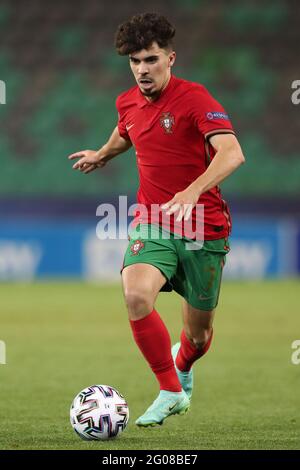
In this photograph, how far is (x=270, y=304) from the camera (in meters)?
12.5

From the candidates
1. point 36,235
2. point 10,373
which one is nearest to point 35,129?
point 36,235

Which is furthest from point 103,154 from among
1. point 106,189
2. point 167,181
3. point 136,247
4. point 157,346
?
point 106,189

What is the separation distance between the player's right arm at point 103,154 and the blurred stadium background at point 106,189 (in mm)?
1738

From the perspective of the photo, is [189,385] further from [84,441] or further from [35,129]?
[35,129]

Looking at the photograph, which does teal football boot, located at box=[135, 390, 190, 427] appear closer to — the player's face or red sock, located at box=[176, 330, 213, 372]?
red sock, located at box=[176, 330, 213, 372]

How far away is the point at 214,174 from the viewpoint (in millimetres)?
4828

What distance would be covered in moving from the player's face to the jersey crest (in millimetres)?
141

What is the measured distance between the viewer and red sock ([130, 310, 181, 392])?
16.8 feet

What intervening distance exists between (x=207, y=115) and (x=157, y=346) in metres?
1.21

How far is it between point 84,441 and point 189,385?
131cm

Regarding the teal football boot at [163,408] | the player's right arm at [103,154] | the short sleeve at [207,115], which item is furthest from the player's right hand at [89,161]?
the teal football boot at [163,408]

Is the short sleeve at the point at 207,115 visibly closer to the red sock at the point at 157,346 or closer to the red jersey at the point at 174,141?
the red jersey at the point at 174,141

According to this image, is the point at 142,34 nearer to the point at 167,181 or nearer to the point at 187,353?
the point at 167,181

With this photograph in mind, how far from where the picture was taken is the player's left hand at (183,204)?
4.59 m
